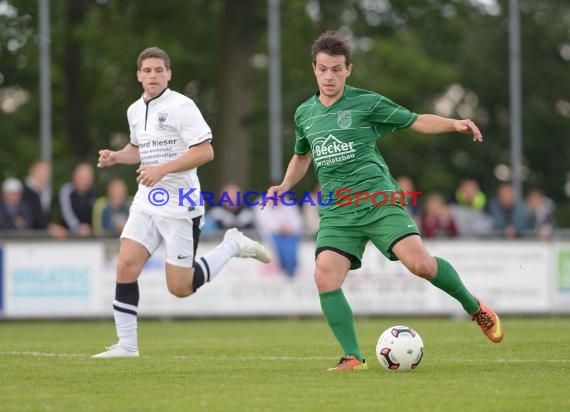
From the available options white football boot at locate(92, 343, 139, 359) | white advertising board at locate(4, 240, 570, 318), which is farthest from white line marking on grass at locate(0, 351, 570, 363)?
white advertising board at locate(4, 240, 570, 318)

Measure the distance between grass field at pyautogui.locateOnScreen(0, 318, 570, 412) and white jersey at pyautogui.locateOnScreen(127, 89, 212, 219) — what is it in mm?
1287

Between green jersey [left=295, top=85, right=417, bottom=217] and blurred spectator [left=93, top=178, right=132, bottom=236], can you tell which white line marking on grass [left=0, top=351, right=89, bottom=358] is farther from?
blurred spectator [left=93, top=178, right=132, bottom=236]

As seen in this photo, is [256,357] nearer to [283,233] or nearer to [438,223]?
[283,233]

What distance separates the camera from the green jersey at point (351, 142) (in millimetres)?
9555

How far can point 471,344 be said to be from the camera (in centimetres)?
1253

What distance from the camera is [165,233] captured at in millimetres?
10562

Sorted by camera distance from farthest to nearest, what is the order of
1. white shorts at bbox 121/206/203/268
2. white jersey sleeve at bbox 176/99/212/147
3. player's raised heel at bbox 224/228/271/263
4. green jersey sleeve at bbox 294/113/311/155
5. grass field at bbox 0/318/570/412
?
player's raised heel at bbox 224/228/271/263, white shorts at bbox 121/206/203/268, white jersey sleeve at bbox 176/99/212/147, green jersey sleeve at bbox 294/113/311/155, grass field at bbox 0/318/570/412

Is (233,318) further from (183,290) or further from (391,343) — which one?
(391,343)

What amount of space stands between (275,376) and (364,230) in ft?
4.29

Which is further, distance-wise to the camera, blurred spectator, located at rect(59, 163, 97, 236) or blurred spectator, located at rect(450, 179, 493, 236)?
blurred spectator, located at rect(450, 179, 493, 236)

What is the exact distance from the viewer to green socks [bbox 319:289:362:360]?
9.45 m

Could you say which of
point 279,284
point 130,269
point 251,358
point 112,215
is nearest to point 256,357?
point 251,358

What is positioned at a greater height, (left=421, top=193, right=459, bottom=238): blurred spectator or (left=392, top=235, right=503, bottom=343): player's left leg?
(left=421, top=193, right=459, bottom=238): blurred spectator

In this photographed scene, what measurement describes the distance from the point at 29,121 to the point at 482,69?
17.9m
